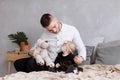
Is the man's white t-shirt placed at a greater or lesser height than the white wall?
lesser

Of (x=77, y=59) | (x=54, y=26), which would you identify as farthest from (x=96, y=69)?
(x=54, y=26)

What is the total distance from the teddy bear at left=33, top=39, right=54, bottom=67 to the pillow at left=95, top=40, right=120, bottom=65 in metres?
0.59

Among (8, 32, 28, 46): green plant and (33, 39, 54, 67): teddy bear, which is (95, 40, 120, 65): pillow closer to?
(33, 39, 54, 67): teddy bear

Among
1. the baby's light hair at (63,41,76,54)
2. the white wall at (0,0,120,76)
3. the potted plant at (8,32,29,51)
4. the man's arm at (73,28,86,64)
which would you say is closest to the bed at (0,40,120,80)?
the man's arm at (73,28,86,64)

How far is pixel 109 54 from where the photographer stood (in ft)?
8.39

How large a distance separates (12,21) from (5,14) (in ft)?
0.47

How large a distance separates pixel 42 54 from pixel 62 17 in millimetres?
993

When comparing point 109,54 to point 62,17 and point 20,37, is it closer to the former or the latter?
point 62,17

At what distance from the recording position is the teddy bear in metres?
2.27

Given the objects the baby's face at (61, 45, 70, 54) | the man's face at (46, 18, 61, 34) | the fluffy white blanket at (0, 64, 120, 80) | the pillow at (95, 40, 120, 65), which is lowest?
the fluffy white blanket at (0, 64, 120, 80)

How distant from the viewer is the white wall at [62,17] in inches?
118

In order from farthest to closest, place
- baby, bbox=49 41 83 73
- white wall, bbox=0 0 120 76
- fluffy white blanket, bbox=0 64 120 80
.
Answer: white wall, bbox=0 0 120 76, baby, bbox=49 41 83 73, fluffy white blanket, bbox=0 64 120 80

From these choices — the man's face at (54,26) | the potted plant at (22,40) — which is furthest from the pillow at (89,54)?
the potted plant at (22,40)

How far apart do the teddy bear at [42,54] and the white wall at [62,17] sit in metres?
0.87
